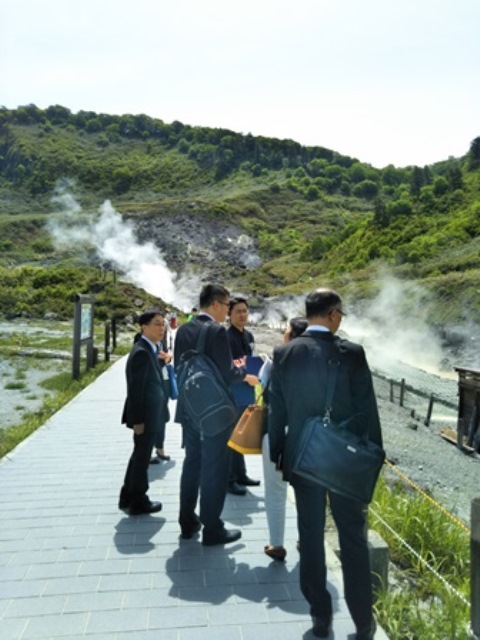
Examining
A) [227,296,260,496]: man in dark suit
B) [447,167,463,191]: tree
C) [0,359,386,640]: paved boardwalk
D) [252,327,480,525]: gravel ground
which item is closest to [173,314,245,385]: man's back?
[227,296,260,496]: man in dark suit

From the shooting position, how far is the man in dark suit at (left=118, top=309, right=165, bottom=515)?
468 centimetres

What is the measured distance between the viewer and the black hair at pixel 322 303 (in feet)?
10.5

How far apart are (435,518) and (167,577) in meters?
2.46

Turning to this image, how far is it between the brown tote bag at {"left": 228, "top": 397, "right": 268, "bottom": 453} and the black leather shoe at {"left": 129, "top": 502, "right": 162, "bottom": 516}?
1274 millimetres

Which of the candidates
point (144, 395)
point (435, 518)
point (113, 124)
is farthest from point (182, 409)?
point (113, 124)

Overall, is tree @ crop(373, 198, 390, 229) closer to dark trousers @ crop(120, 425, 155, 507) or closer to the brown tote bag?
dark trousers @ crop(120, 425, 155, 507)

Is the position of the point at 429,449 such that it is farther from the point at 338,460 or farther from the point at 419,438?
the point at 338,460

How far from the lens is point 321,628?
309 centimetres

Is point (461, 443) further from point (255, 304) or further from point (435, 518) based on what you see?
point (255, 304)

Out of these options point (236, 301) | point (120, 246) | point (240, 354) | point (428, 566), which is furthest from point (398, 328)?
point (120, 246)

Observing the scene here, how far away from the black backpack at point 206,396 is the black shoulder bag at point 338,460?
107cm

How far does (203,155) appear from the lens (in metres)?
162

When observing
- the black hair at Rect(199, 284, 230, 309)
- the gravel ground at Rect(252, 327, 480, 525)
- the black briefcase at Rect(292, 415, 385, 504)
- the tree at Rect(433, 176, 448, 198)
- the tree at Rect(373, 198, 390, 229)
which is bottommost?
the gravel ground at Rect(252, 327, 480, 525)

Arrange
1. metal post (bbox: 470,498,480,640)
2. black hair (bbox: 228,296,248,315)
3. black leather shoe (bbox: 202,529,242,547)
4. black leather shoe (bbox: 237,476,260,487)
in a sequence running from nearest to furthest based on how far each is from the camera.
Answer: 1. metal post (bbox: 470,498,480,640)
2. black leather shoe (bbox: 202,529,242,547)
3. black hair (bbox: 228,296,248,315)
4. black leather shoe (bbox: 237,476,260,487)
